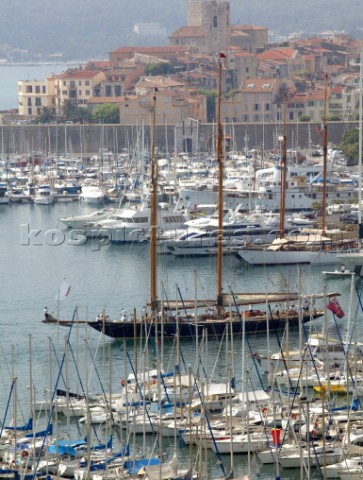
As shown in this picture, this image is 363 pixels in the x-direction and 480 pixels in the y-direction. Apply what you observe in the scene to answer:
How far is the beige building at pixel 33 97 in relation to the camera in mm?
56125

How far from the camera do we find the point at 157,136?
47.8 metres

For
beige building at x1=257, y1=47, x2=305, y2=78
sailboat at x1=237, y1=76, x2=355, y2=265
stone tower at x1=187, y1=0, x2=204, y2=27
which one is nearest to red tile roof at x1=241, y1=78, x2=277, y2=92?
beige building at x1=257, y1=47, x2=305, y2=78

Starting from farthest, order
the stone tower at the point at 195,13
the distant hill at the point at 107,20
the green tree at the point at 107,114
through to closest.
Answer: the distant hill at the point at 107,20
the stone tower at the point at 195,13
the green tree at the point at 107,114

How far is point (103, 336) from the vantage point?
20.4 m

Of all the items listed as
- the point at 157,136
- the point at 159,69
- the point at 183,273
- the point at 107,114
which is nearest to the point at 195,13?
the point at 159,69

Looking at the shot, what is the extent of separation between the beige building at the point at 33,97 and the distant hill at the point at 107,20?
93.9m

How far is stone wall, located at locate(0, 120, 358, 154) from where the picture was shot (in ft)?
153

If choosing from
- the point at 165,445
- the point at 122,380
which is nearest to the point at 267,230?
the point at 122,380

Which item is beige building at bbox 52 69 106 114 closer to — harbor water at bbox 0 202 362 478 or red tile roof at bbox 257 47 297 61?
red tile roof at bbox 257 47 297 61

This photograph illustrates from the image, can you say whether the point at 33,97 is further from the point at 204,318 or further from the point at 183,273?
the point at 204,318

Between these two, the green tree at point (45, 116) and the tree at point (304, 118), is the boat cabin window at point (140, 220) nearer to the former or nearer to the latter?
the tree at point (304, 118)

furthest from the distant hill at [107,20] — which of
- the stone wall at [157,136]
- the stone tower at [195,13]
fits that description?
the stone wall at [157,136]

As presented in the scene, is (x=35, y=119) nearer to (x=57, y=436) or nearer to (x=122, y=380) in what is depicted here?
(x=122, y=380)

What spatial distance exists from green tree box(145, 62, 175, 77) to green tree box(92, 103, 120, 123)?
646cm
